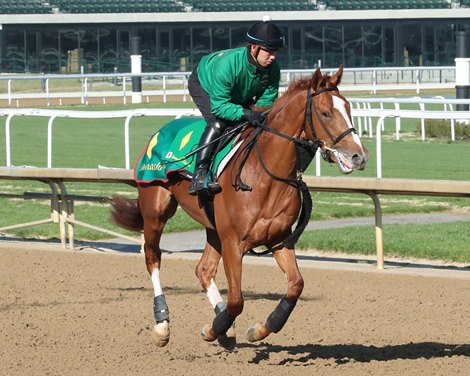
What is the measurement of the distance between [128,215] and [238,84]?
1677 mm

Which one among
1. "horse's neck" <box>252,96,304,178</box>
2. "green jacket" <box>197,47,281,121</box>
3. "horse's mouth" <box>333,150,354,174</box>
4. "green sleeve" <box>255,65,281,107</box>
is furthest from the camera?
"green sleeve" <box>255,65,281,107</box>

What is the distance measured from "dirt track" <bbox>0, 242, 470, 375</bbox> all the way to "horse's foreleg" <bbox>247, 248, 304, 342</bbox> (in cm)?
17

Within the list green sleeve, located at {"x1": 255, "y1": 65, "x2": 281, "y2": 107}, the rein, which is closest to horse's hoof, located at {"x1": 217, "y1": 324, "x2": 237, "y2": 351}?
the rein

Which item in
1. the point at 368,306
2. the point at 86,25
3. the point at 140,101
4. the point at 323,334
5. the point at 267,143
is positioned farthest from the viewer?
the point at 86,25

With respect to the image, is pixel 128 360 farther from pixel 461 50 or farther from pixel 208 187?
pixel 461 50

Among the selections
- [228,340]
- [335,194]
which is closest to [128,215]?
[228,340]

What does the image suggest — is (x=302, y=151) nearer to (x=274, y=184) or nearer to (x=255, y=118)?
(x=274, y=184)

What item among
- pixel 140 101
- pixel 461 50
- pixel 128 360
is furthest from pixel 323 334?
pixel 140 101

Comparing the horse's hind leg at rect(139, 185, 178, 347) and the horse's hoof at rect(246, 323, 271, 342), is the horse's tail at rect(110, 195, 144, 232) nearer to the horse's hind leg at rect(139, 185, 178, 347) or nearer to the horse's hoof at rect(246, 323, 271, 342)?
the horse's hind leg at rect(139, 185, 178, 347)

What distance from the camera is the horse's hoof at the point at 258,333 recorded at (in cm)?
616

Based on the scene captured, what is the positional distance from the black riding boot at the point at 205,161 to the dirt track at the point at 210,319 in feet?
2.98

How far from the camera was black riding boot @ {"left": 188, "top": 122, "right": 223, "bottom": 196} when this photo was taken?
639cm

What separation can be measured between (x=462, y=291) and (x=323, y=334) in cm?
170

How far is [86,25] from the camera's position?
4628 cm
